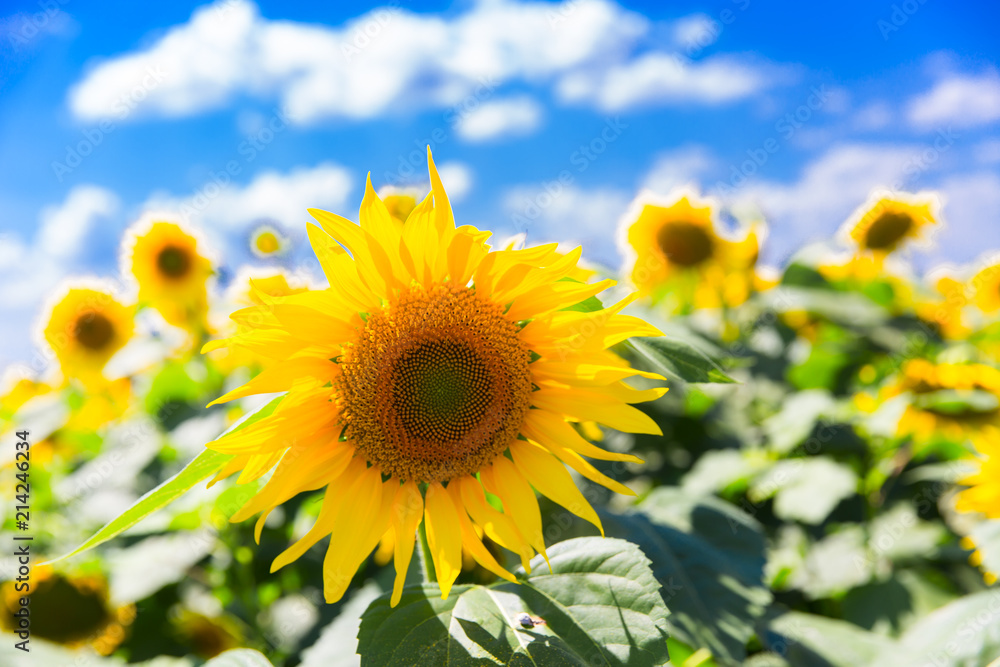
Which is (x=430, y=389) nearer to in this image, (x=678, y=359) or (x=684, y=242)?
(x=678, y=359)

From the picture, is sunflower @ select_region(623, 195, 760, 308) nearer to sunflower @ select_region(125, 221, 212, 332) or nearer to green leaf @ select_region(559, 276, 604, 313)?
sunflower @ select_region(125, 221, 212, 332)

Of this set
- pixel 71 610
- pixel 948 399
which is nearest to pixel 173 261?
pixel 71 610

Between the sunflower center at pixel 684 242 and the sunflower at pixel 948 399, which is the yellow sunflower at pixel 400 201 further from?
the sunflower center at pixel 684 242

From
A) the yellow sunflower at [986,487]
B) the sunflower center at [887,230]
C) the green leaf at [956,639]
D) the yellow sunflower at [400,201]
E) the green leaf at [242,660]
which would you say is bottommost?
the green leaf at [956,639]

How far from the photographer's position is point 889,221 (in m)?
5.17

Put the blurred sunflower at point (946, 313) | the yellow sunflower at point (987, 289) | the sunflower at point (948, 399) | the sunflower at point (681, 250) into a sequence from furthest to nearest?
the yellow sunflower at point (987, 289), the blurred sunflower at point (946, 313), the sunflower at point (681, 250), the sunflower at point (948, 399)

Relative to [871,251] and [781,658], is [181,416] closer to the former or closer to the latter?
[781,658]

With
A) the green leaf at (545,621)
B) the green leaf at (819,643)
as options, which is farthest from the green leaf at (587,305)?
the green leaf at (819,643)

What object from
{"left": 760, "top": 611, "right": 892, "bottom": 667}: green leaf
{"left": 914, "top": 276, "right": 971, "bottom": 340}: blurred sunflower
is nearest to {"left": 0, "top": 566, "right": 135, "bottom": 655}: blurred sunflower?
{"left": 760, "top": 611, "right": 892, "bottom": 667}: green leaf

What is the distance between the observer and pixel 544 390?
150cm

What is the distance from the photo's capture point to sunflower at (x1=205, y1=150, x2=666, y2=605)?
1.33 m

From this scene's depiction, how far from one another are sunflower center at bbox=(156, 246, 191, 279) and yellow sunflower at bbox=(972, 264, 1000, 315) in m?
5.91

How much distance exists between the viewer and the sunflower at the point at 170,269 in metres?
4.30

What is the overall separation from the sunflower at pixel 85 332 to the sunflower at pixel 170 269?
0.34 meters
